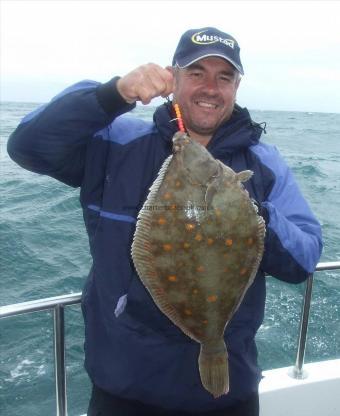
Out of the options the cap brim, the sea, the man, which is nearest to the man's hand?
the man

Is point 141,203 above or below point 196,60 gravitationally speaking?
below

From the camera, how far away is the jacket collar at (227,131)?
7.96 feet

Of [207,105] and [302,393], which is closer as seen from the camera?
[207,105]

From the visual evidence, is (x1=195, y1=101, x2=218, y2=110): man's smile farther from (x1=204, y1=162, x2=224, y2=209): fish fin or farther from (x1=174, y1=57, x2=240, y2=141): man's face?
(x1=204, y1=162, x2=224, y2=209): fish fin

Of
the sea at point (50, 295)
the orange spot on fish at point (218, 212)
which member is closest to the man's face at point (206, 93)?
the orange spot on fish at point (218, 212)

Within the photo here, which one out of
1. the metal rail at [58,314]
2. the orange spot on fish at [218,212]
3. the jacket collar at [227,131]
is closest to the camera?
the orange spot on fish at [218,212]

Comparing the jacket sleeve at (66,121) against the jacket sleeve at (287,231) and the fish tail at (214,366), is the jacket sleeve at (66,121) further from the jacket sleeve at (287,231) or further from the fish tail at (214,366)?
the fish tail at (214,366)

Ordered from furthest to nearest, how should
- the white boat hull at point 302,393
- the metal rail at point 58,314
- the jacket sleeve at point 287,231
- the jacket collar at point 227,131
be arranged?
the white boat hull at point 302,393
the jacket collar at point 227,131
the metal rail at point 58,314
the jacket sleeve at point 287,231

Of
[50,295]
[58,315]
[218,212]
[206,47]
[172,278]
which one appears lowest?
[50,295]

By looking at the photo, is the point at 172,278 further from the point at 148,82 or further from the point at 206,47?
the point at 206,47

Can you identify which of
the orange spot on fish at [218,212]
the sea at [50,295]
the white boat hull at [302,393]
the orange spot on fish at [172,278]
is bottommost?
the sea at [50,295]

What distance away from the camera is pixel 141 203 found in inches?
92.3

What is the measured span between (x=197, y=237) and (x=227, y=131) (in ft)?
2.69

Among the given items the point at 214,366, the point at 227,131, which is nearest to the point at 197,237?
the point at 214,366
